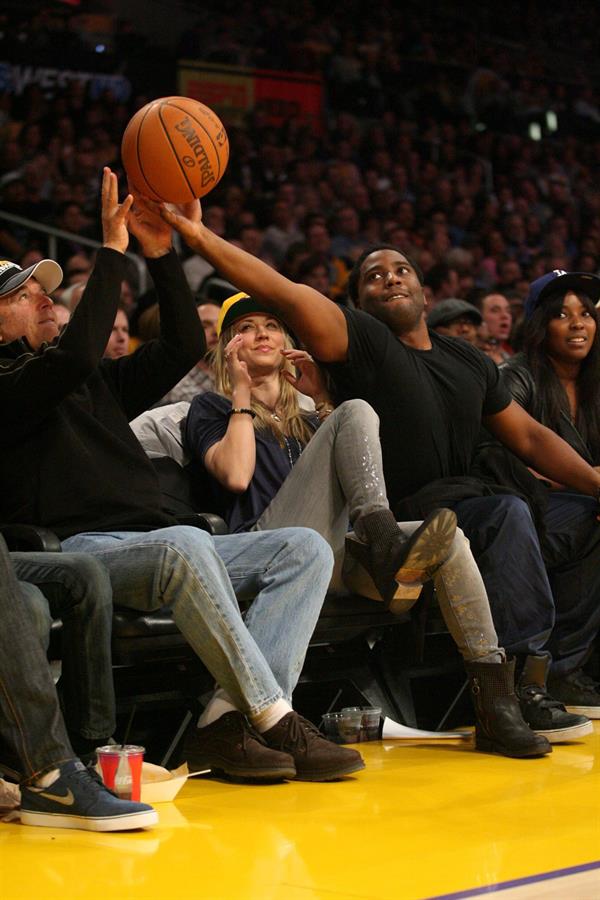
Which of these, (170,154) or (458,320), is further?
(458,320)

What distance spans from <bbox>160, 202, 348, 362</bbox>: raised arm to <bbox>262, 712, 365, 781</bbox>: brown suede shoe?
4.16 feet

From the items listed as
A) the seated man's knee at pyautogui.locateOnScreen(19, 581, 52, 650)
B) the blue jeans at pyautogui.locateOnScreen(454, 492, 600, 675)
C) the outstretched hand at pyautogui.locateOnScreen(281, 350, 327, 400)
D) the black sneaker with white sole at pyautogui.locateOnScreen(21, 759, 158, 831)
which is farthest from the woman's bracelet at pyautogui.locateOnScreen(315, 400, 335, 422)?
the black sneaker with white sole at pyautogui.locateOnScreen(21, 759, 158, 831)

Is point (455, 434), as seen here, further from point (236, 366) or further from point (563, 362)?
point (563, 362)

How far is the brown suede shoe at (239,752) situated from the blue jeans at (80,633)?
0.28 metres

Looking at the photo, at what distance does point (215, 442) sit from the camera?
4.28m

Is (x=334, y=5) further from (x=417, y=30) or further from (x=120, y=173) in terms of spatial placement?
(x=120, y=173)

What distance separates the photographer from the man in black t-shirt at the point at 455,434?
408 cm

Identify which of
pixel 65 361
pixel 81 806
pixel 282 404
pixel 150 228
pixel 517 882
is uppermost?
pixel 150 228

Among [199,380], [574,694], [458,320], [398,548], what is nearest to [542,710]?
[574,694]

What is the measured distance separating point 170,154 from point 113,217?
12.5 inches

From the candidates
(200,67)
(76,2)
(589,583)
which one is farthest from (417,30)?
(589,583)

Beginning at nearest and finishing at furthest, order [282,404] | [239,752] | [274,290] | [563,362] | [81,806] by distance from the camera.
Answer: [81,806], [239,752], [274,290], [282,404], [563,362]

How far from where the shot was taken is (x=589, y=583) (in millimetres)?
4699

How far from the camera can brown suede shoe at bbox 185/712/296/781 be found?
11.0ft
